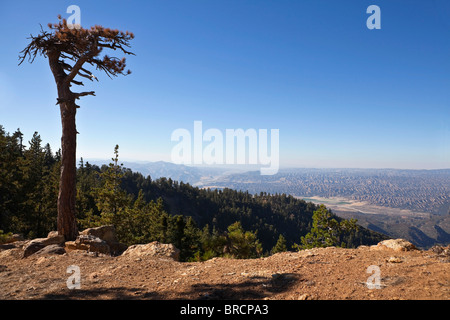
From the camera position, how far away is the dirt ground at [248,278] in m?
4.30

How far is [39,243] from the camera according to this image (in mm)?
8609

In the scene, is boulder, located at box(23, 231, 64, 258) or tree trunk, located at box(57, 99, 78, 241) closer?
boulder, located at box(23, 231, 64, 258)

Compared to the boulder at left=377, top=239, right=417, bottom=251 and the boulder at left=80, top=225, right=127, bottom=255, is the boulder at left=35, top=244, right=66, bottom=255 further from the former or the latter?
the boulder at left=377, top=239, right=417, bottom=251

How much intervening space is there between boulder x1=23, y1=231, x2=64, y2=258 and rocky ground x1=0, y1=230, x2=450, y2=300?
1.91 ft

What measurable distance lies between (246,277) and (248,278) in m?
0.08

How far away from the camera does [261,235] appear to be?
12675 cm

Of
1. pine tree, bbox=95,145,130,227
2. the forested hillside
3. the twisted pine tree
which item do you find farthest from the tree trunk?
pine tree, bbox=95,145,130,227

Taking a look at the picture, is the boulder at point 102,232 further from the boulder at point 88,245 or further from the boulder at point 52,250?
the boulder at point 52,250

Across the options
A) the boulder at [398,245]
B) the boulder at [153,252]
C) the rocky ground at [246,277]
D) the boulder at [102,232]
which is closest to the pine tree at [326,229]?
the boulder at [398,245]

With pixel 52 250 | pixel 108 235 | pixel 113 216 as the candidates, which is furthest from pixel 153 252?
pixel 113 216

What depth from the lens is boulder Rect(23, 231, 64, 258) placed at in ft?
26.7

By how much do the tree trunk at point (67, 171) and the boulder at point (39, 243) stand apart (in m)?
0.32

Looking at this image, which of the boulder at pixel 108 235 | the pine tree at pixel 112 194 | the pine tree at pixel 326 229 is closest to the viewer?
the boulder at pixel 108 235
